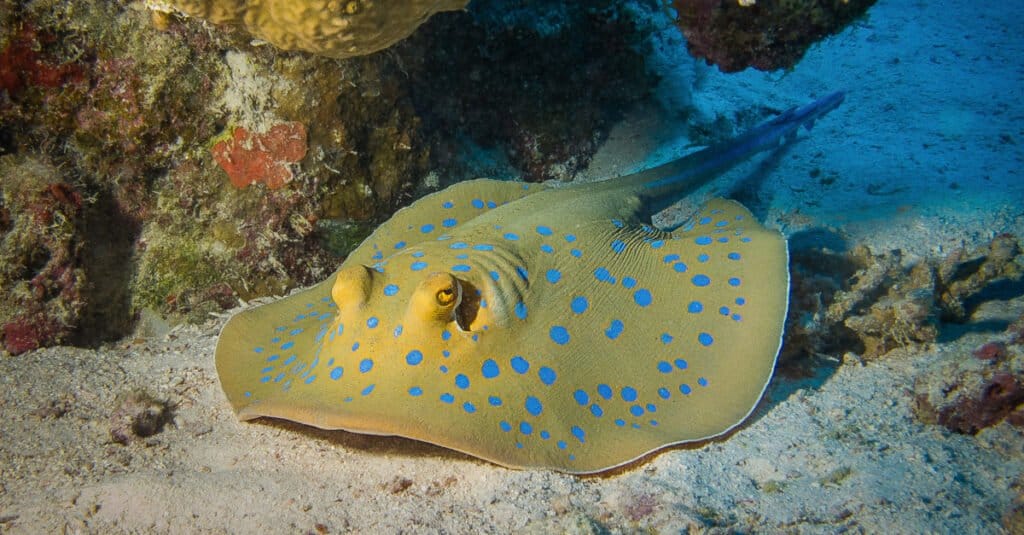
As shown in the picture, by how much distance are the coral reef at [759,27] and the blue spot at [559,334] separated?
10.7 feet

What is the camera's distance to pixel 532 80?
6.91m

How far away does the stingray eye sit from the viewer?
2988mm

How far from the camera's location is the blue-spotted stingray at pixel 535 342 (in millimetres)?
2834

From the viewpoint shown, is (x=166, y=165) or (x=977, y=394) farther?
(x=166, y=165)

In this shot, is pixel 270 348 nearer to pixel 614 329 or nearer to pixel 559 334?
pixel 559 334

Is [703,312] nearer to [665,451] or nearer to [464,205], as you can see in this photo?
[665,451]

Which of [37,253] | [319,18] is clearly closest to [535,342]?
[319,18]

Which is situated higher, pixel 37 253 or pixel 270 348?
pixel 37 253

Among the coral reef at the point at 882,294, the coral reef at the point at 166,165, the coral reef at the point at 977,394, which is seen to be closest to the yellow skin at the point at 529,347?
the coral reef at the point at 882,294

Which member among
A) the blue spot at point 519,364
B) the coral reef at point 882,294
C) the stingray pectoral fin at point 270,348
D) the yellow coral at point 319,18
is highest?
the yellow coral at point 319,18

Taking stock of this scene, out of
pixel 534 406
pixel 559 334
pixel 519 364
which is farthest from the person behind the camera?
pixel 559 334

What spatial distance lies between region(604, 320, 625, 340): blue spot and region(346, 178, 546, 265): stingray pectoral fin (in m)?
1.73

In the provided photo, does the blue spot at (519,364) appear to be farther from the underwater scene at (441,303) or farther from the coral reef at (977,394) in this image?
the coral reef at (977,394)

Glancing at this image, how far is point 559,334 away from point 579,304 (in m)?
0.34
